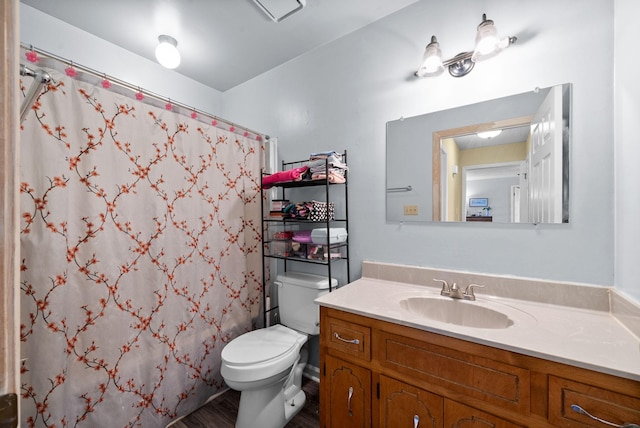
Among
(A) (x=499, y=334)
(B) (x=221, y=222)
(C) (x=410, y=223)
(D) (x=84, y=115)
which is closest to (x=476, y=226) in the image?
(C) (x=410, y=223)

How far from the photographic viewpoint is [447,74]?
4.63 ft

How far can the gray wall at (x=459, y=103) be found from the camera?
1088mm

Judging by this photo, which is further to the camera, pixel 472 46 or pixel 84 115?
pixel 472 46

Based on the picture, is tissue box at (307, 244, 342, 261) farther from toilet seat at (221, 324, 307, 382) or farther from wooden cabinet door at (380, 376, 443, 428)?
wooden cabinet door at (380, 376, 443, 428)

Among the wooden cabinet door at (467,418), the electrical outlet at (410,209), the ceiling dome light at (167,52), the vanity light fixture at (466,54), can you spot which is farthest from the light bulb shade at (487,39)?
the ceiling dome light at (167,52)

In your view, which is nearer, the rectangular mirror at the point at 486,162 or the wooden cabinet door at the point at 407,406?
the wooden cabinet door at the point at 407,406

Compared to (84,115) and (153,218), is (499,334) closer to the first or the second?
(153,218)

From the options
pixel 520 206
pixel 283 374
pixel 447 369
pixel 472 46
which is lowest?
pixel 283 374

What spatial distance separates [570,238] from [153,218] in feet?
6.81

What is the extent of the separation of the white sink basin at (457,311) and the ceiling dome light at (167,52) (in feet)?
6.84

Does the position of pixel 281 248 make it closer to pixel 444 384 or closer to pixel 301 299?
pixel 301 299

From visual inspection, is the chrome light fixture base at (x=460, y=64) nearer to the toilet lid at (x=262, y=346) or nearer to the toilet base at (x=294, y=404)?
the toilet lid at (x=262, y=346)

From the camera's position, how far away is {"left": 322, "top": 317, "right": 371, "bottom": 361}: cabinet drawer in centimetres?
113

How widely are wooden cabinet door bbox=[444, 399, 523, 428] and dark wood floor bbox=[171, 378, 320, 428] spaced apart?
2.99ft
